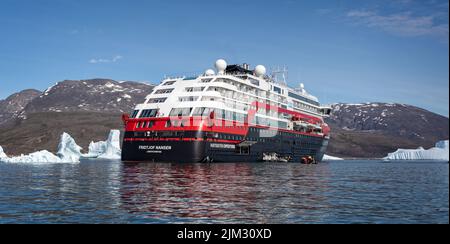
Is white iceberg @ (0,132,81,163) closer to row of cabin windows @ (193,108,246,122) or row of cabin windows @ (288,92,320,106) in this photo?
row of cabin windows @ (193,108,246,122)

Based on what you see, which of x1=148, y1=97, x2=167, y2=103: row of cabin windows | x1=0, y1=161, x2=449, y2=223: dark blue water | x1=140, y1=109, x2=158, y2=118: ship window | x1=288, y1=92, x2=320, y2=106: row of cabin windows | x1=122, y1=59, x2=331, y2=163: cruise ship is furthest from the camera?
x1=288, y1=92, x2=320, y2=106: row of cabin windows

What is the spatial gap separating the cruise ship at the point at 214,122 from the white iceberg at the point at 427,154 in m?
66.2

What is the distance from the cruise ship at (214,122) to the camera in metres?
54.3

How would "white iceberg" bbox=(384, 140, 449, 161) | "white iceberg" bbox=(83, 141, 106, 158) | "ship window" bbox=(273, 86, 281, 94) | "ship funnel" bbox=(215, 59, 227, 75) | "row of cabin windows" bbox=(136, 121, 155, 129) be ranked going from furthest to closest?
"white iceberg" bbox=(83, 141, 106, 158) < "white iceberg" bbox=(384, 140, 449, 161) < "ship window" bbox=(273, 86, 281, 94) < "ship funnel" bbox=(215, 59, 227, 75) < "row of cabin windows" bbox=(136, 121, 155, 129)

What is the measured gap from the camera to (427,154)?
147250 mm

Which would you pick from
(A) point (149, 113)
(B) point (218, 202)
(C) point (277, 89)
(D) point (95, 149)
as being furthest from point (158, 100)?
(D) point (95, 149)

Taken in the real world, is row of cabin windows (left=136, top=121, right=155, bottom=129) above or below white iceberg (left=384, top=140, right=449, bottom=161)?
above

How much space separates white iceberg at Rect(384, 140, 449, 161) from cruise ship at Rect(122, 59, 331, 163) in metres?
66.2

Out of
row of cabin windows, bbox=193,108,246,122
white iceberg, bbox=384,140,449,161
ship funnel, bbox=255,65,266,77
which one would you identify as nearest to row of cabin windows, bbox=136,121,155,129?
row of cabin windows, bbox=193,108,246,122

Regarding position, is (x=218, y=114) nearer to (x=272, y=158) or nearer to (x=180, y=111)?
(x=180, y=111)

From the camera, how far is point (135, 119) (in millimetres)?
58969

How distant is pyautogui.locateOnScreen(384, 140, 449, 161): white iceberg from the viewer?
12253 cm
